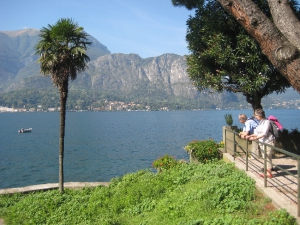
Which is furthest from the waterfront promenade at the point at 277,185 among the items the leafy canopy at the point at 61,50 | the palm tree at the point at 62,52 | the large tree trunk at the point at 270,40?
the leafy canopy at the point at 61,50

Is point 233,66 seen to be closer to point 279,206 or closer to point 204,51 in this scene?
point 204,51

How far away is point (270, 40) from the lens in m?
4.24

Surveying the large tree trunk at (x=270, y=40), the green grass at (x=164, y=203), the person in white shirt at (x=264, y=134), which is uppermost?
the large tree trunk at (x=270, y=40)

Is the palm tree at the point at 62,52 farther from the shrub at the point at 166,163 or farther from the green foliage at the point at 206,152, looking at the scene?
the green foliage at the point at 206,152

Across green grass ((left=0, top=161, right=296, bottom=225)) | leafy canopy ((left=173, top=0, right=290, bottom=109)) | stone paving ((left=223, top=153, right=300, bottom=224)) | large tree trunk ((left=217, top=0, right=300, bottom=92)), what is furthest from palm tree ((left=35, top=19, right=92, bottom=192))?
large tree trunk ((left=217, top=0, right=300, bottom=92))

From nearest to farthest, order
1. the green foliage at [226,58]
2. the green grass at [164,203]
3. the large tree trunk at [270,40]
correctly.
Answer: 1. the large tree trunk at [270,40]
2. the green grass at [164,203]
3. the green foliage at [226,58]

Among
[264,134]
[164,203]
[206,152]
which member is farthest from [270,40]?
[206,152]

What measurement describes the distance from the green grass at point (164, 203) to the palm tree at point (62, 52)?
2085mm

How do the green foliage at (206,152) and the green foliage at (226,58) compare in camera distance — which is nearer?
the green foliage at (226,58)

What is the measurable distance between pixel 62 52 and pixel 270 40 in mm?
8829

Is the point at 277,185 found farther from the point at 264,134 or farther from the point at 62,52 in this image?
the point at 62,52

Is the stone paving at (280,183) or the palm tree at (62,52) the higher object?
the palm tree at (62,52)

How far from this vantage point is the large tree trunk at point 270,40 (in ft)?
12.8

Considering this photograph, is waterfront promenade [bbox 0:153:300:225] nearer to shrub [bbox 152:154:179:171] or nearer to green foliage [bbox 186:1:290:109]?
shrub [bbox 152:154:179:171]
